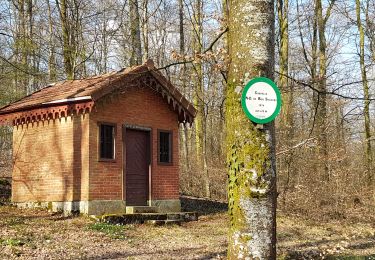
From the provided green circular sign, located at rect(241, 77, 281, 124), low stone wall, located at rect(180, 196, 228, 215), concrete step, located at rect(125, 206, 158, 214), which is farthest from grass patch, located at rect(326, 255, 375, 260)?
low stone wall, located at rect(180, 196, 228, 215)

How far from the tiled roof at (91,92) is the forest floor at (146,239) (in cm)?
361

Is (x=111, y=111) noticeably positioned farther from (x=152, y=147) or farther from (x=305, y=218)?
(x=305, y=218)

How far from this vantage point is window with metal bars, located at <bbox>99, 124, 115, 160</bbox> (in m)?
15.2

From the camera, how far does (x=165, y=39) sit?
111ft

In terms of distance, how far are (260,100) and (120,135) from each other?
1239 cm

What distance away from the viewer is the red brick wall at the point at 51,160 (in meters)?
14.9

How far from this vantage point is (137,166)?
54.0 feet

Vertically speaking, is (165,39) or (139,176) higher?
(165,39)

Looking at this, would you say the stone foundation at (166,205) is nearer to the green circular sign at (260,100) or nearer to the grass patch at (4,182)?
the grass patch at (4,182)

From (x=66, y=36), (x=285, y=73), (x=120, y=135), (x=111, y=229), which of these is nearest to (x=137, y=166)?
(x=120, y=135)

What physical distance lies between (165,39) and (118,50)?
3.54 metres

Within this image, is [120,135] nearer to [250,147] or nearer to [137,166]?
[137,166]

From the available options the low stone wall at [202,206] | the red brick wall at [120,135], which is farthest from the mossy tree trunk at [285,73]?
the red brick wall at [120,135]

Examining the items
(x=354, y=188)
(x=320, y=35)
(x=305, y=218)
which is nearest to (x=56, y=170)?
(x=305, y=218)
